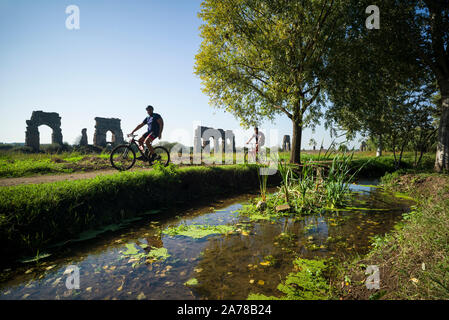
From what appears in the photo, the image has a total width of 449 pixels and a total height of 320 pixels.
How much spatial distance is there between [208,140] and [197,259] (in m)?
18.7

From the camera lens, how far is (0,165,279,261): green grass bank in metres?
3.46

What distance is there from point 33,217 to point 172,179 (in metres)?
3.76

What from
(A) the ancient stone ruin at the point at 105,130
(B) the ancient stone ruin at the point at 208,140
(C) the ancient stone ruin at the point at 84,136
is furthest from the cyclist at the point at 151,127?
(C) the ancient stone ruin at the point at 84,136

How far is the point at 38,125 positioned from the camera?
29703 millimetres

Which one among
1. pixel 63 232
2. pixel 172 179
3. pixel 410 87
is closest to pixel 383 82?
pixel 410 87

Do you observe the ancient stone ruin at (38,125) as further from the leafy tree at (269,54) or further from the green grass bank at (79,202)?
the green grass bank at (79,202)

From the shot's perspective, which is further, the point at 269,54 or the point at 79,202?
the point at 269,54

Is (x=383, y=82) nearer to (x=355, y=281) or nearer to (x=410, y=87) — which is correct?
(x=410, y=87)

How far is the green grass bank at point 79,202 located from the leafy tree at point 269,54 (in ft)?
22.9

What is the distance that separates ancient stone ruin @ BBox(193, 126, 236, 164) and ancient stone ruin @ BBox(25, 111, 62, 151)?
2288 cm

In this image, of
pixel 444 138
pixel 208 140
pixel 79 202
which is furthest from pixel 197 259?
pixel 208 140

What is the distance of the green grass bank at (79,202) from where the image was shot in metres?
3.46

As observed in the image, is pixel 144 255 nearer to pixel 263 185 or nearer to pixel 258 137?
pixel 263 185

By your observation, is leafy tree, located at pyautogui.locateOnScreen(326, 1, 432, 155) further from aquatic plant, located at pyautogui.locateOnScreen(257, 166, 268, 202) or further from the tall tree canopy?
aquatic plant, located at pyautogui.locateOnScreen(257, 166, 268, 202)
